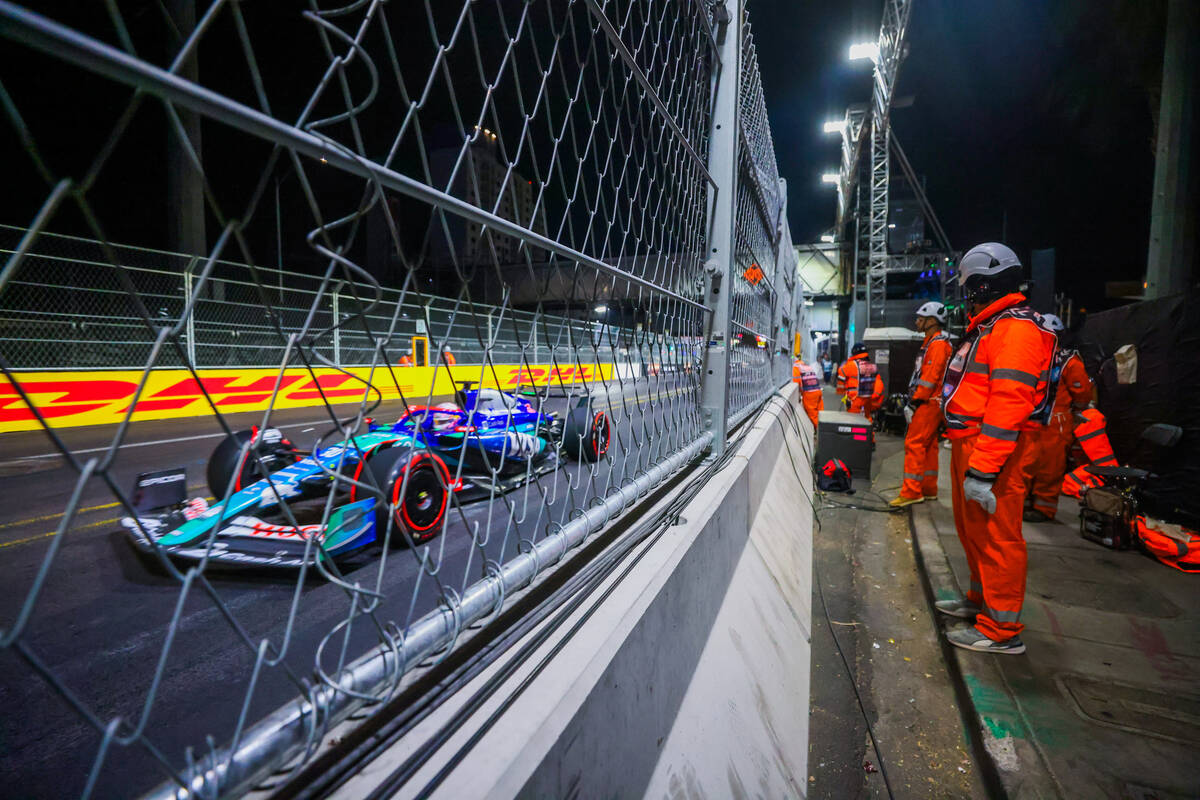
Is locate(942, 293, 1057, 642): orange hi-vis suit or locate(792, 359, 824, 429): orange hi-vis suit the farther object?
locate(792, 359, 824, 429): orange hi-vis suit

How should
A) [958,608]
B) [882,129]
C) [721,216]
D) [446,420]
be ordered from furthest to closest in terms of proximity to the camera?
[882,129] → [446,420] → [958,608] → [721,216]

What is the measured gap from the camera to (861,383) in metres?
8.71

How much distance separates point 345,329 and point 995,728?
3.03 meters

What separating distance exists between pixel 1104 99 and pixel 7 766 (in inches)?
662

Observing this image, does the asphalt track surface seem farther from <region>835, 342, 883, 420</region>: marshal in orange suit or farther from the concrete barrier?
<region>835, 342, 883, 420</region>: marshal in orange suit

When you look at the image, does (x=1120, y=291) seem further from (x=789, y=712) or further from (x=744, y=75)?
(x=789, y=712)

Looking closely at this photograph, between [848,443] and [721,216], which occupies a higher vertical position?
[721,216]

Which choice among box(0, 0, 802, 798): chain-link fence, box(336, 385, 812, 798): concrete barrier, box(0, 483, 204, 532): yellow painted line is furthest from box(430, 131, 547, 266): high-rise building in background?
box(0, 483, 204, 532): yellow painted line

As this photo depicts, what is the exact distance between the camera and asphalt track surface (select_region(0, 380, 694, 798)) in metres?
1.31

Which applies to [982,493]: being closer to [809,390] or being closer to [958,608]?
[958,608]

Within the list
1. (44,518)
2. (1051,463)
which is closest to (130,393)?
(44,518)

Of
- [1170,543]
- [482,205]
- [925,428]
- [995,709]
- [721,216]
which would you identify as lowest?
[995,709]

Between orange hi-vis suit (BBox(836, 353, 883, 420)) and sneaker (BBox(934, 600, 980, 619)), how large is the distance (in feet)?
19.9

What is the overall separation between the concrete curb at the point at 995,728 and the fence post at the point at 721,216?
147cm
